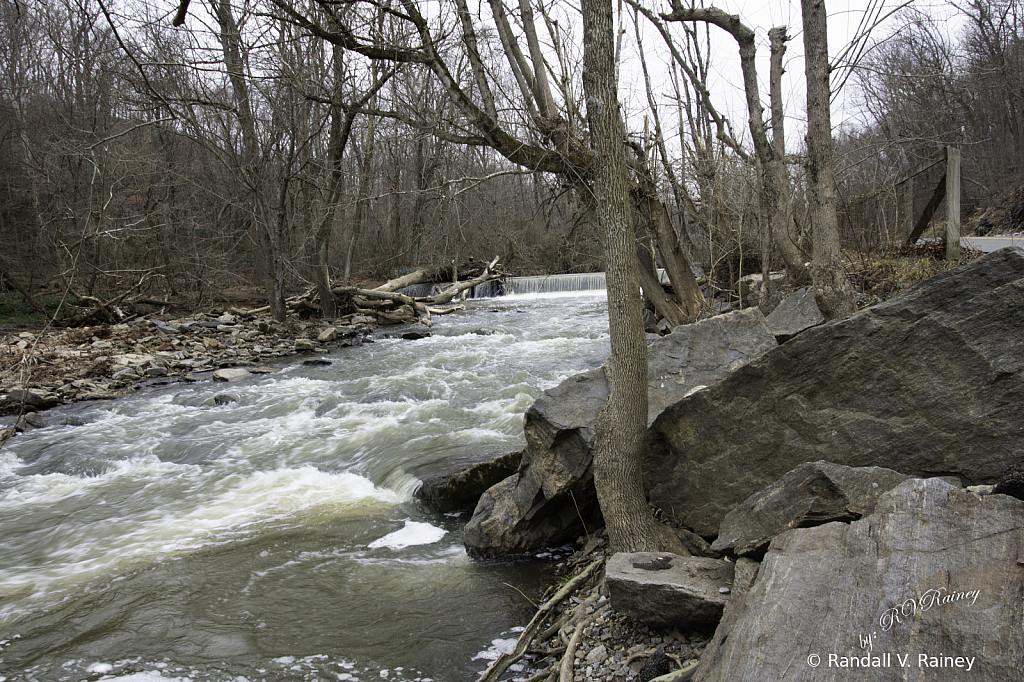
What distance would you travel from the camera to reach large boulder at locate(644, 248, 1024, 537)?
287 centimetres

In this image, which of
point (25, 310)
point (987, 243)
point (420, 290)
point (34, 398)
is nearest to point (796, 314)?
point (987, 243)

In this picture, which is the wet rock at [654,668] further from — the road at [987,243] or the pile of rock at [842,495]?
the road at [987,243]

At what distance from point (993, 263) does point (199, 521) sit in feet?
19.5

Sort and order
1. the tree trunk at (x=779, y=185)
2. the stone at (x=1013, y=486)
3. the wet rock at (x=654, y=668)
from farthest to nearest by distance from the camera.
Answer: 1. the tree trunk at (x=779, y=185)
2. the wet rock at (x=654, y=668)
3. the stone at (x=1013, y=486)

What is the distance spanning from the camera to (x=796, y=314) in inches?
259

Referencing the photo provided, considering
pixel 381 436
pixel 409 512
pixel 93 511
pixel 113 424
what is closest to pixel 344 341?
pixel 113 424

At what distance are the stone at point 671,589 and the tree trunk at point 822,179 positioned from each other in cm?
343

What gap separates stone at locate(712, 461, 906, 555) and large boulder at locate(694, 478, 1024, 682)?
174 mm

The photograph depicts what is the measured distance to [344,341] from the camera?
1387 cm

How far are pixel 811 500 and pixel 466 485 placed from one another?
3310mm

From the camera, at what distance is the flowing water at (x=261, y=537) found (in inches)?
141

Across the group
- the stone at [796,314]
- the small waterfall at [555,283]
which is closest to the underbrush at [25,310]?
the small waterfall at [555,283]

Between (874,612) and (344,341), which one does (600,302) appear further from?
(874,612)

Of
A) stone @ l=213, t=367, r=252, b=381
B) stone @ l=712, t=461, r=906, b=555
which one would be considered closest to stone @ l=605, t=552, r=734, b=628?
stone @ l=712, t=461, r=906, b=555
